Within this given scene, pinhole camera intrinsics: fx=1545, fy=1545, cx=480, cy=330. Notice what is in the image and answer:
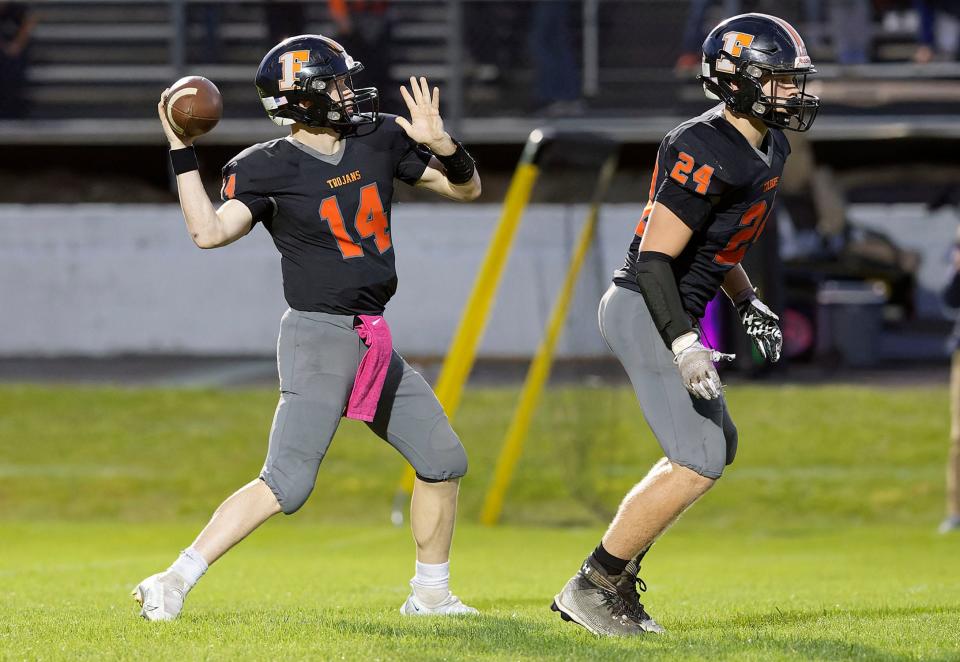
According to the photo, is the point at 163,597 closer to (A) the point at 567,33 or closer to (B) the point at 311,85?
(B) the point at 311,85

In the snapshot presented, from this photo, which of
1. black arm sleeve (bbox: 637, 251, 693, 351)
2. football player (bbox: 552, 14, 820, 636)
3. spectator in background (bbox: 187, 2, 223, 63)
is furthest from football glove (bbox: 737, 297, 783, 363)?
spectator in background (bbox: 187, 2, 223, 63)

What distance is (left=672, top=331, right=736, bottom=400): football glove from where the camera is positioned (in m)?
4.53

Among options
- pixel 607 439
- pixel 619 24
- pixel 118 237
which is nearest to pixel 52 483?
pixel 607 439

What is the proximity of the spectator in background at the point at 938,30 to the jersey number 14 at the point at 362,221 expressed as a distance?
13587 millimetres

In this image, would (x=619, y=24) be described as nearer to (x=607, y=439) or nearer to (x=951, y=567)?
(x=607, y=439)

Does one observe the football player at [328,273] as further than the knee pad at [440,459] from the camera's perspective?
No

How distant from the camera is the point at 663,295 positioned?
4641 millimetres

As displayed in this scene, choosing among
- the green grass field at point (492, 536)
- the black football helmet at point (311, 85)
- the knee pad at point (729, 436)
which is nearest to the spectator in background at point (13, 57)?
the green grass field at point (492, 536)

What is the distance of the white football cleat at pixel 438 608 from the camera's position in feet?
17.0

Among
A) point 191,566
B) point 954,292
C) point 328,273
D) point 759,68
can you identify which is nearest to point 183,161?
point 328,273

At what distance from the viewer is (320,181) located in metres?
5.03

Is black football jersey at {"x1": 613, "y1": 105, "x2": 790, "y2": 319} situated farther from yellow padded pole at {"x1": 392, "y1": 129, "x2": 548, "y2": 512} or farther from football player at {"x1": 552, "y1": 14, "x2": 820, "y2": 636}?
yellow padded pole at {"x1": 392, "y1": 129, "x2": 548, "y2": 512}

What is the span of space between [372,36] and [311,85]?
1270cm

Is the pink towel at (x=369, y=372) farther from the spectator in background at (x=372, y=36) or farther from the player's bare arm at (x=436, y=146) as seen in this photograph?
the spectator in background at (x=372, y=36)
